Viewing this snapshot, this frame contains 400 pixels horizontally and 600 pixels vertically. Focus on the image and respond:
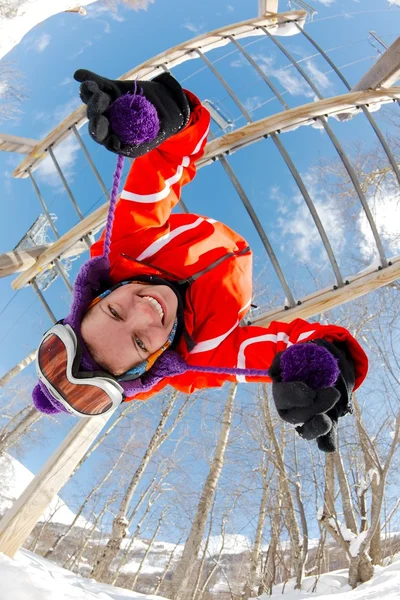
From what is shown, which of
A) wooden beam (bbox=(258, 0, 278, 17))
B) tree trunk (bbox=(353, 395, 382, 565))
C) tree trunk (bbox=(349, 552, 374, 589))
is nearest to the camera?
tree trunk (bbox=(349, 552, 374, 589))

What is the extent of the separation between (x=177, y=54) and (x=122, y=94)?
3.10 m

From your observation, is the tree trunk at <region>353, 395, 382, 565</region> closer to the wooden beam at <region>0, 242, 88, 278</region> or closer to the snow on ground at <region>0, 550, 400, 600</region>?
the snow on ground at <region>0, 550, 400, 600</region>

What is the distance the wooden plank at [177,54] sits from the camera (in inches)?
157

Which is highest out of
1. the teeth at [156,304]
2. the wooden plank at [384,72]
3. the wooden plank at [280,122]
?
the wooden plank at [384,72]

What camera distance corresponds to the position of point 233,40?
159 inches

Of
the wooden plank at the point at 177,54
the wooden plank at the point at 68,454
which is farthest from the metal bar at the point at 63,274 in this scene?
the wooden plank at the point at 177,54

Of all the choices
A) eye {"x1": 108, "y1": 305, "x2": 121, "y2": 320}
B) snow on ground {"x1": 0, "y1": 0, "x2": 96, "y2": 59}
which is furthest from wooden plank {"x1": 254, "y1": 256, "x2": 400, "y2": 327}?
snow on ground {"x1": 0, "y1": 0, "x2": 96, "y2": 59}

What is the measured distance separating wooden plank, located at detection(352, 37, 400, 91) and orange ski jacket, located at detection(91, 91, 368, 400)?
159 cm

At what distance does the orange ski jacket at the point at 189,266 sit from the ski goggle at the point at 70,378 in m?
0.32

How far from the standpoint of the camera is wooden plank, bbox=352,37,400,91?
9.33 ft

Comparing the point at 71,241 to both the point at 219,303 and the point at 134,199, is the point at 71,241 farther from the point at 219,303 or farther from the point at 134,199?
the point at 219,303

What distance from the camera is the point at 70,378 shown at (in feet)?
5.43

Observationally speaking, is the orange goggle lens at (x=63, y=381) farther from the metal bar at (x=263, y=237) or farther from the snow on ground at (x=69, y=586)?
the metal bar at (x=263, y=237)

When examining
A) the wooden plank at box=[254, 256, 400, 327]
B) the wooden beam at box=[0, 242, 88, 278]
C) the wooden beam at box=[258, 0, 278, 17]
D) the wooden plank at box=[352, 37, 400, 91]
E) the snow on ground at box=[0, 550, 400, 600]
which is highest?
the wooden beam at box=[258, 0, 278, 17]
